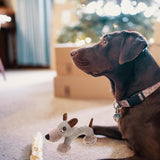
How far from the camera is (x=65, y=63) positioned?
Result: 2.02 m

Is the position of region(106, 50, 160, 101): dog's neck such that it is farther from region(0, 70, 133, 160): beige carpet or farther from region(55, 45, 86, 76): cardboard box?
region(55, 45, 86, 76): cardboard box

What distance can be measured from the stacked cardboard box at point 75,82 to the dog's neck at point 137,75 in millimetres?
970

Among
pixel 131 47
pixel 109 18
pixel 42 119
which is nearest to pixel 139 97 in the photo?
pixel 131 47

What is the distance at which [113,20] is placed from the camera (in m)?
2.55

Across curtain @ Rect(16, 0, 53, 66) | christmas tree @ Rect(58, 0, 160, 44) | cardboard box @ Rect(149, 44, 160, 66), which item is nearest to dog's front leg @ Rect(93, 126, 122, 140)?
christmas tree @ Rect(58, 0, 160, 44)

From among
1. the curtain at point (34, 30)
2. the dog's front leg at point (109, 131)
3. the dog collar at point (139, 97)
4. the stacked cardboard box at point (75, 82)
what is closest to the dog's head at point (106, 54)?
the dog collar at point (139, 97)

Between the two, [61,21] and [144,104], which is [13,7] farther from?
[144,104]

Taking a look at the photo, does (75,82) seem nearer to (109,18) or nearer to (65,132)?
(109,18)

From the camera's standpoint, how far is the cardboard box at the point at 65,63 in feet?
6.54

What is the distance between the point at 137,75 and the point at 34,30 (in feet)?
10.7

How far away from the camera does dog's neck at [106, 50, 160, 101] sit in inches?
36.7

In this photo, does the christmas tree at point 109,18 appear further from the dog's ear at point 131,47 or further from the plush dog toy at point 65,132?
the plush dog toy at point 65,132

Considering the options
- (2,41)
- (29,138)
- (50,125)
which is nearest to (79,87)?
(50,125)

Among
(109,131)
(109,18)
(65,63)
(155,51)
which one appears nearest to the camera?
(109,131)
